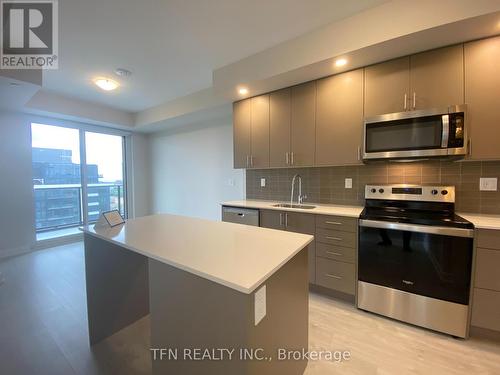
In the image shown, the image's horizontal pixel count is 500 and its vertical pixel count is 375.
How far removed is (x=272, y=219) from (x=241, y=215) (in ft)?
1.48

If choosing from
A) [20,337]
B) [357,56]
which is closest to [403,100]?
[357,56]

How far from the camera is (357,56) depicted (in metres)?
2.07

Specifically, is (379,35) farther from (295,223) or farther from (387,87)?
(295,223)

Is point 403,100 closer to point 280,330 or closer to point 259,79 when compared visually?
point 259,79

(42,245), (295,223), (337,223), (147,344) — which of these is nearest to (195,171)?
(295,223)

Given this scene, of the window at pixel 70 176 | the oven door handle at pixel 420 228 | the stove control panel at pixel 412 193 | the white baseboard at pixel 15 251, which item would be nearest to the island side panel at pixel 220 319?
the oven door handle at pixel 420 228

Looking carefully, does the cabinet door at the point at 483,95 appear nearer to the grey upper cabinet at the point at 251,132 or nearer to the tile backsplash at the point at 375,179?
the tile backsplash at the point at 375,179

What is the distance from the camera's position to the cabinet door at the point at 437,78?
187cm

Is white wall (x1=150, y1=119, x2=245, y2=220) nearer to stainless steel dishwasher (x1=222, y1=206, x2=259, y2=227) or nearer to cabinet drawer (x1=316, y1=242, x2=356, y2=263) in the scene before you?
stainless steel dishwasher (x1=222, y1=206, x2=259, y2=227)

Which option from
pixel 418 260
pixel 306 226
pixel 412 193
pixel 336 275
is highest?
pixel 412 193

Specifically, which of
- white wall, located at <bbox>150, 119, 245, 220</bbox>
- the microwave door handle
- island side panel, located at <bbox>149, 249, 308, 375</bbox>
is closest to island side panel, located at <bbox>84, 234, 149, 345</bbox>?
island side panel, located at <bbox>149, 249, 308, 375</bbox>

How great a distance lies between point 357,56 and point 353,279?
209 centimetres

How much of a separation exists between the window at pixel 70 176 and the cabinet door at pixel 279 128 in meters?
3.97

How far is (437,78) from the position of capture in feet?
6.36
